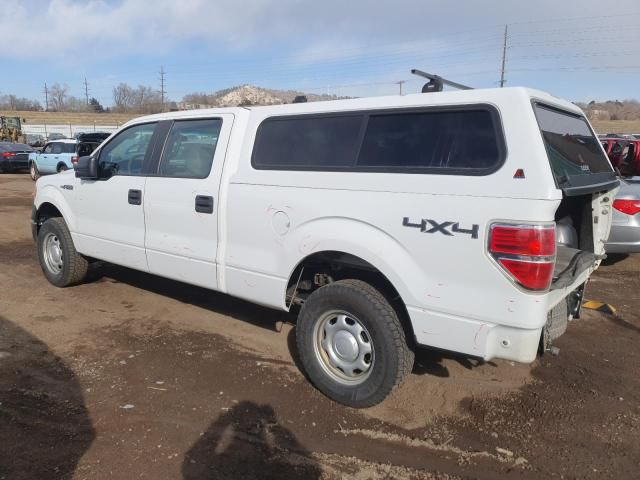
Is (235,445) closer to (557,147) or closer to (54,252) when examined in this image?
(557,147)

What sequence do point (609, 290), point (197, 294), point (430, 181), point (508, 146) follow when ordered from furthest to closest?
point (609, 290) → point (197, 294) → point (430, 181) → point (508, 146)

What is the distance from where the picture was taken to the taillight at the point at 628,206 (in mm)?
6797

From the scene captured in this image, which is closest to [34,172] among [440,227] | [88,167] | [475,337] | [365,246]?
[88,167]

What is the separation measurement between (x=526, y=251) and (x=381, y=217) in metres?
0.89

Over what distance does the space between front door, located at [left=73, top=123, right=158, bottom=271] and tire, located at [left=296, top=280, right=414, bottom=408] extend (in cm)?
207

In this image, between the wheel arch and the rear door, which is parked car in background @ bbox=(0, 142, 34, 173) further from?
the wheel arch

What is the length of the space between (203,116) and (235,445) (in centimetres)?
273

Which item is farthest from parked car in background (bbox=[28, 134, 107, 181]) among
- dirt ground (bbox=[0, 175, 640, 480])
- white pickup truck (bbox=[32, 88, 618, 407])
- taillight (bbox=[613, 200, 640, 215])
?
taillight (bbox=[613, 200, 640, 215])

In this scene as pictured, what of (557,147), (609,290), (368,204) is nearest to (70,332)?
(368,204)

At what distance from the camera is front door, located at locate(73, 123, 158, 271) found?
16.1 feet

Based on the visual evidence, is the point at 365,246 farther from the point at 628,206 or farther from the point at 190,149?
the point at 628,206

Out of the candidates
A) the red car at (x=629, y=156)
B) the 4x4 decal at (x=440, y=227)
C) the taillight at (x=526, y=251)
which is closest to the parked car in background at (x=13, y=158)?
the red car at (x=629, y=156)

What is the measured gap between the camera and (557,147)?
324cm

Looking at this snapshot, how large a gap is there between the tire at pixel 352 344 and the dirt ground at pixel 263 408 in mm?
155
